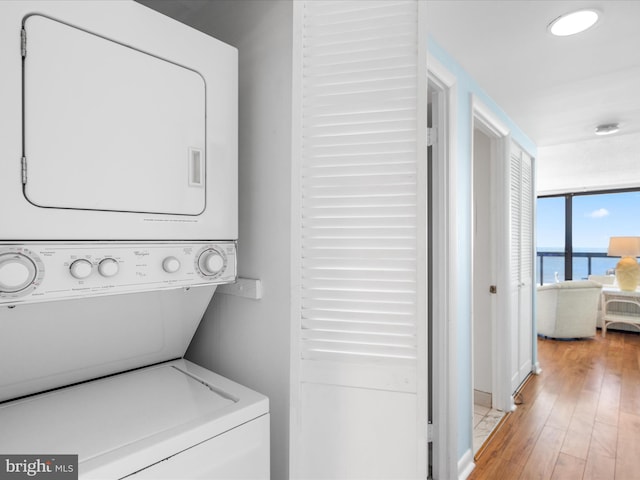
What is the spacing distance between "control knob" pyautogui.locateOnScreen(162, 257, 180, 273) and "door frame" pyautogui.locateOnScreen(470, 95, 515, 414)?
256cm

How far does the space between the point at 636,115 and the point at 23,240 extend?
4012mm

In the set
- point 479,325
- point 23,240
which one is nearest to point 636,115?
point 479,325

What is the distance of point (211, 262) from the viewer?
115 cm

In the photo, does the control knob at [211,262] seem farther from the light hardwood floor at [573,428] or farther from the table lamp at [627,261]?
the table lamp at [627,261]

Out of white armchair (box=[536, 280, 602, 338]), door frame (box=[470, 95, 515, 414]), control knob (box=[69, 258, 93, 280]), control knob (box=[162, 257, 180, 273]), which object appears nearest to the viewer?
control knob (box=[69, 258, 93, 280])

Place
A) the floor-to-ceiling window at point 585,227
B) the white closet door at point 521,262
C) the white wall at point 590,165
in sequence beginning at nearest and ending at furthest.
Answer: the white closet door at point 521,262 < the white wall at point 590,165 < the floor-to-ceiling window at point 585,227

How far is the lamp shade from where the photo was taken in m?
5.24

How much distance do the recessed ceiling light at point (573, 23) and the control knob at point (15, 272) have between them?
7.18 ft

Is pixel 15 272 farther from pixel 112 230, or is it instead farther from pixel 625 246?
pixel 625 246

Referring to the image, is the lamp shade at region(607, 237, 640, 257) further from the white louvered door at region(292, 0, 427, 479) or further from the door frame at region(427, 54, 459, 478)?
the white louvered door at region(292, 0, 427, 479)

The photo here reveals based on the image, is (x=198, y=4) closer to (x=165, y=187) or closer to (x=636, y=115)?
(x=165, y=187)

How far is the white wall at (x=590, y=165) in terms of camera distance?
3914 millimetres

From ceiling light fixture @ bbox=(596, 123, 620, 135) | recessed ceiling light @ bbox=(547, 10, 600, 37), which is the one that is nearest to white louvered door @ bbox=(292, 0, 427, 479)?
recessed ceiling light @ bbox=(547, 10, 600, 37)

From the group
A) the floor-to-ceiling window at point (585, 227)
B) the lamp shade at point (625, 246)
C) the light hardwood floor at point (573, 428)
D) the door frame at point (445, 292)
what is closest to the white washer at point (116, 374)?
the door frame at point (445, 292)
